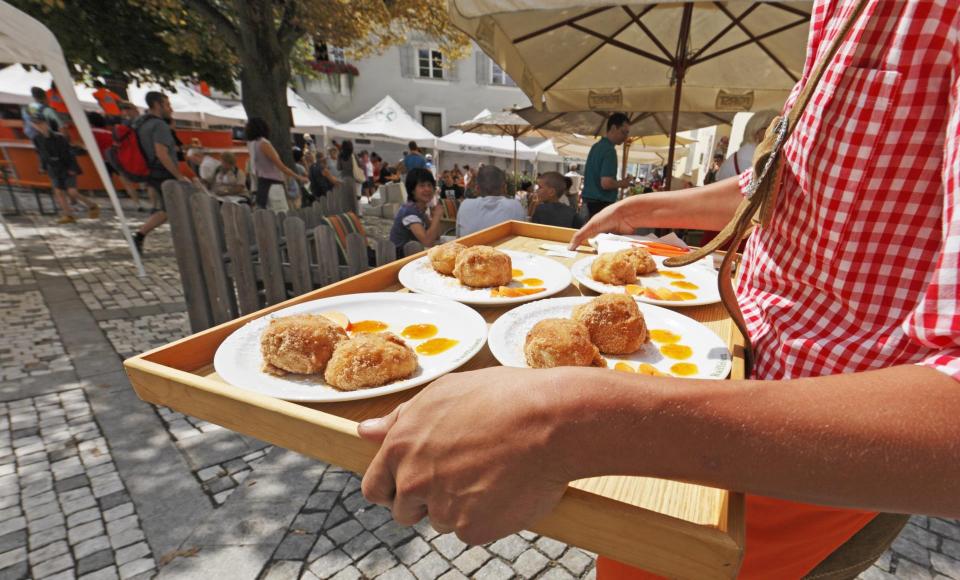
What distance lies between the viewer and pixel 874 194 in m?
0.91

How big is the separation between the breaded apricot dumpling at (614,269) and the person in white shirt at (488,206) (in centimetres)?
421

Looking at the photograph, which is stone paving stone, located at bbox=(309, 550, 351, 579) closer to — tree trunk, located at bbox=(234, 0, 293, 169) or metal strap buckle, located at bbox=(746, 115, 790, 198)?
metal strap buckle, located at bbox=(746, 115, 790, 198)

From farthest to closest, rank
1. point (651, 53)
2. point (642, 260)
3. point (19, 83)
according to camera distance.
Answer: point (19, 83) → point (651, 53) → point (642, 260)

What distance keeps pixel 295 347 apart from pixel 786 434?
3.84ft

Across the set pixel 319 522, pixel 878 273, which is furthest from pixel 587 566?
pixel 878 273

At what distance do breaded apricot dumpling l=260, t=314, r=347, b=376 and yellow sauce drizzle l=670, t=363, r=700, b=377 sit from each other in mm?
1043

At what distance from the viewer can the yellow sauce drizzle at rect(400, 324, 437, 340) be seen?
157cm

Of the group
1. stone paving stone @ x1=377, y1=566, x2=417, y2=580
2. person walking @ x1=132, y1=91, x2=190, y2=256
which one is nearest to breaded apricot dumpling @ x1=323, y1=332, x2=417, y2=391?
stone paving stone @ x1=377, y1=566, x2=417, y2=580

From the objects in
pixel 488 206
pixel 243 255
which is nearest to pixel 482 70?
pixel 488 206

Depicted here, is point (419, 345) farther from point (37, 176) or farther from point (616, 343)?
point (37, 176)

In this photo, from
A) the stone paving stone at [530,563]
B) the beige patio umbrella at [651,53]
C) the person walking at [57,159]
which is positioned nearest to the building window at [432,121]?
the person walking at [57,159]

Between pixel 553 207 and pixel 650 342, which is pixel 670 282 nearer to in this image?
pixel 650 342

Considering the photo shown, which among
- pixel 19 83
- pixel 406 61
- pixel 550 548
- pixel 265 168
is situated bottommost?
pixel 550 548

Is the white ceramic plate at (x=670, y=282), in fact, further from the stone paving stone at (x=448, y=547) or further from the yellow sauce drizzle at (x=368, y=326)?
the stone paving stone at (x=448, y=547)
